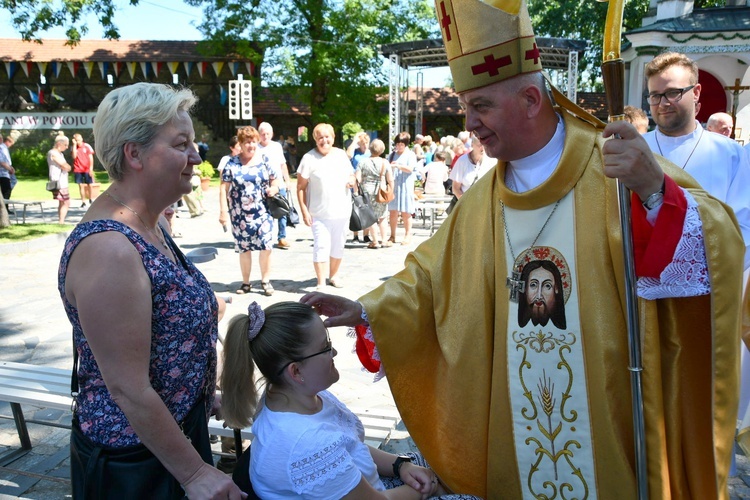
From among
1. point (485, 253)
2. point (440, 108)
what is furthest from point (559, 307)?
point (440, 108)

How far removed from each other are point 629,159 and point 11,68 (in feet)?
130

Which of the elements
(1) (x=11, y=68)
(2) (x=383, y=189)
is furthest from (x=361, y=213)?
(1) (x=11, y=68)

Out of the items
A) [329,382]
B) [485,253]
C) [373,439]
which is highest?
[485,253]

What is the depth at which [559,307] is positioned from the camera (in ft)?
7.14

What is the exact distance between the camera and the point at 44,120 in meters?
34.0

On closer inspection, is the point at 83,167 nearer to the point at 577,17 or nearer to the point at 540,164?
the point at 540,164

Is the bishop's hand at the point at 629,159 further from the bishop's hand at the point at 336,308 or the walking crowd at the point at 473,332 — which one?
the bishop's hand at the point at 336,308

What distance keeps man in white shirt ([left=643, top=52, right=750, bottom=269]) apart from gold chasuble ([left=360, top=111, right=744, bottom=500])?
2.01 metres

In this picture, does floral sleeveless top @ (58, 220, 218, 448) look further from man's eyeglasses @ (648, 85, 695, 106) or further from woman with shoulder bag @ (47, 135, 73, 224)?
woman with shoulder bag @ (47, 135, 73, 224)

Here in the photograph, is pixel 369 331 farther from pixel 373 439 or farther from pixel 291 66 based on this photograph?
pixel 291 66

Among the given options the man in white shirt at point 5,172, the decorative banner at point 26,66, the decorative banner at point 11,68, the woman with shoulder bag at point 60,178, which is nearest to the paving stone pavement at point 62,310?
the woman with shoulder bag at point 60,178

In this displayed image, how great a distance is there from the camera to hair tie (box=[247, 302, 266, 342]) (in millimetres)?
2330

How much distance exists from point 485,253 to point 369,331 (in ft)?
1.75

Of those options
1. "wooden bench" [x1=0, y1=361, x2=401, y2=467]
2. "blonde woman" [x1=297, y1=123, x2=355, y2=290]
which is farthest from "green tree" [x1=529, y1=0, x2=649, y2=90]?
"wooden bench" [x1=0, y1=361, x2=401, y2=467]
